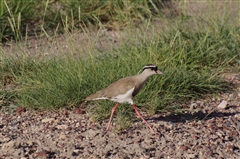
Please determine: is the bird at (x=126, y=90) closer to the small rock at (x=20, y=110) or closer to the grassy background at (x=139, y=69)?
the grassy background at (x=139, y=69)

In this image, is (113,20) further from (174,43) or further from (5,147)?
(5,147)

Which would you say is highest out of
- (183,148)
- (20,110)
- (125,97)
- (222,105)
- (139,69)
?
(125,97)

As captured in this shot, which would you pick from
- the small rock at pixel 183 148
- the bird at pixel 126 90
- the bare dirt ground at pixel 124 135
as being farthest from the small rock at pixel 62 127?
the small rock at pixel 183 148

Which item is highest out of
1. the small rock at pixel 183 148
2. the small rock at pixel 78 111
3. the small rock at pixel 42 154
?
the small rock at pixel 42 154

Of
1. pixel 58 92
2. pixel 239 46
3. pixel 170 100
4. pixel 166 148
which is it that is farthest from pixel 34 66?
pixel 239 46

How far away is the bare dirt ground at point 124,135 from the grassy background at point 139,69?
16 cm

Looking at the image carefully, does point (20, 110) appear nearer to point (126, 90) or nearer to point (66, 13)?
point (126, 90)

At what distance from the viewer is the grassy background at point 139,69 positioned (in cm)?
629

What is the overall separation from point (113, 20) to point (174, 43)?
2.47m

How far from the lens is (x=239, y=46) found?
7.79 metres

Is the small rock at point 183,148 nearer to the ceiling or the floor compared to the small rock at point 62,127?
nearer to the floor

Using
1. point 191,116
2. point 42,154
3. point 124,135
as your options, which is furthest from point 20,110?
point 191,116

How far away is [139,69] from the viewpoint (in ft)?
21.8

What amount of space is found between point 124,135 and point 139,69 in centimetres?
130
